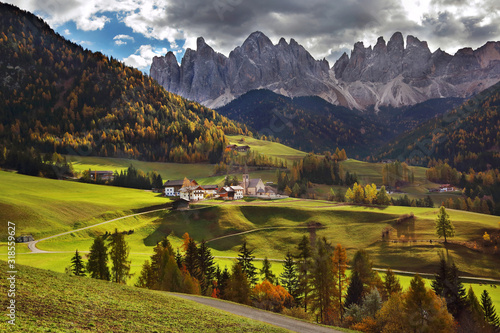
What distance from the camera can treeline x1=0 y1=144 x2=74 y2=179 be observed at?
153625mm

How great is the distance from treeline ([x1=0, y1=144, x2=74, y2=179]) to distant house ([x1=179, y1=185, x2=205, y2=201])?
6172 cm

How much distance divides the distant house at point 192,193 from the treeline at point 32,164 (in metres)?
61.7

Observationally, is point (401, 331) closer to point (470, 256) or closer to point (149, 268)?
point (149, 268)

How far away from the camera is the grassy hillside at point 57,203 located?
84125 mm

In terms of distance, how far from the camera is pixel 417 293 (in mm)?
36469

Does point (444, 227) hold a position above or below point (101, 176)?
below

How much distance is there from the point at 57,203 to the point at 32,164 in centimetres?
6967

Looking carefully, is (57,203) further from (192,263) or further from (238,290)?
(238,290)

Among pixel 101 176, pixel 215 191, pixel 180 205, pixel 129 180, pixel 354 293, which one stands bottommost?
pixel 354 293

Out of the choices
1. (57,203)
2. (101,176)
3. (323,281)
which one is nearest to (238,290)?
(323,281)

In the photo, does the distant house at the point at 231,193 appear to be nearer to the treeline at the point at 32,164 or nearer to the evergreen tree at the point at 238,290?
the treeline at the point at 32,164

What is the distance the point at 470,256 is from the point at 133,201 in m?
104

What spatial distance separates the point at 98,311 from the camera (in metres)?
24.0

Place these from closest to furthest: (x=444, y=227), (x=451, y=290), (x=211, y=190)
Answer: (x=451, y=290) → (x=444, y=227) → (x=211, y=190)
